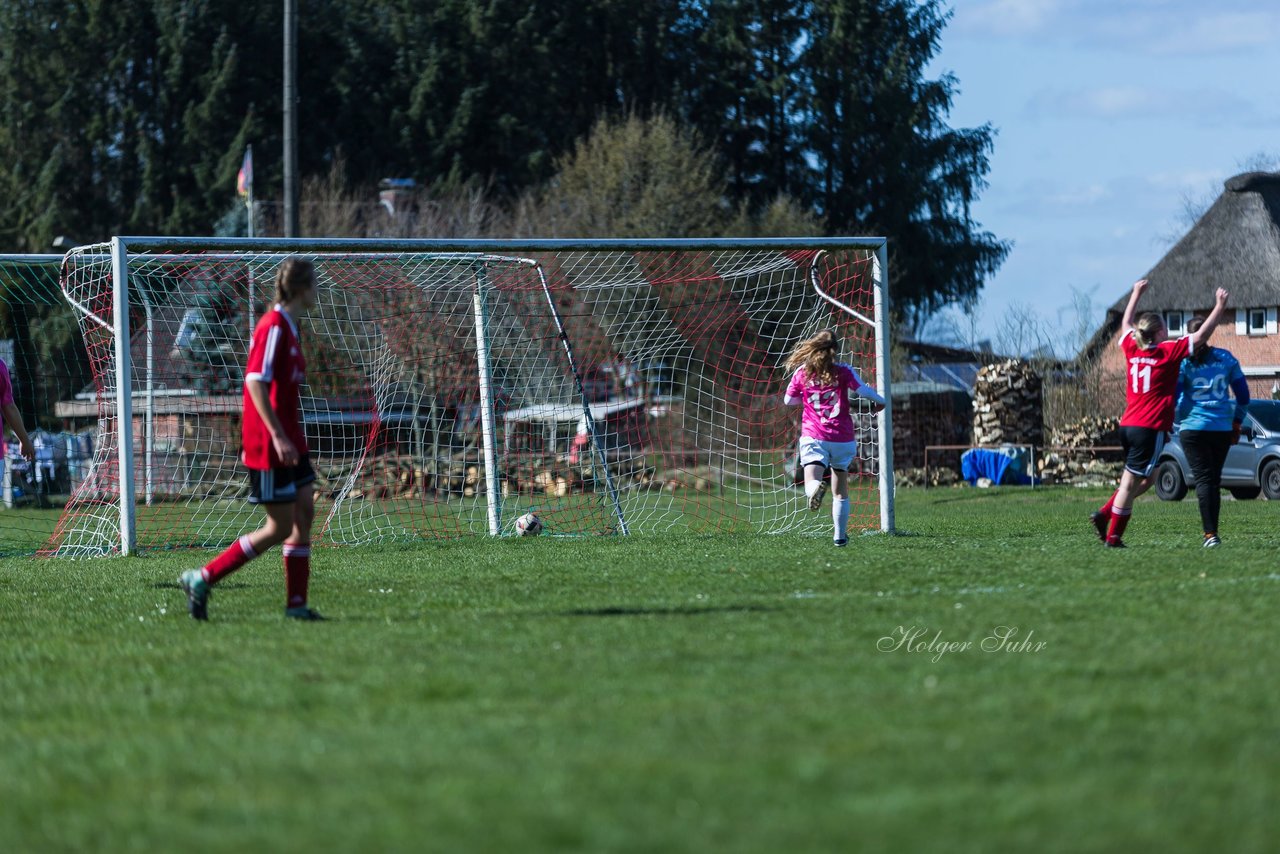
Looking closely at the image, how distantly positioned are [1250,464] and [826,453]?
12.2 meters

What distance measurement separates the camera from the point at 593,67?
44656 mm

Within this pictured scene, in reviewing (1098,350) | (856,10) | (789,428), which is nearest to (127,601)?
(789,428)

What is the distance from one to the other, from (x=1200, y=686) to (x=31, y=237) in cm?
4121

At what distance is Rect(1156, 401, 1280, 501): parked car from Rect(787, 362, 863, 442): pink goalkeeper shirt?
11113 millimetres

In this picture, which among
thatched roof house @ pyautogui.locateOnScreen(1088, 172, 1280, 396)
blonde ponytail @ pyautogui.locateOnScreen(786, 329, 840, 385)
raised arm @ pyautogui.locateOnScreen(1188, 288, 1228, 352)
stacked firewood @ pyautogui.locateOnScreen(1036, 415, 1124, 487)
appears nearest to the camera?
raised arm @ pyautogui.locateOnScreen(1188, 288, 1228, 352)

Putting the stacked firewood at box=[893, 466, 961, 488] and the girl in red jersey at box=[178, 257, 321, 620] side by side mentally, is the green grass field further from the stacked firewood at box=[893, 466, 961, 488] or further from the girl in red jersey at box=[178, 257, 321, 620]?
the stacked firewood at box=[893, 466, 961, 488]

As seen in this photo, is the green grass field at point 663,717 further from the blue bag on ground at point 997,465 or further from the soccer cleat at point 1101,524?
the blue bag on ground at point 997,465

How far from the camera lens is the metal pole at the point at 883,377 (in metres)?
13.5

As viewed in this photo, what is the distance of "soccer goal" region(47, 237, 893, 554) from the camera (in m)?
14.0

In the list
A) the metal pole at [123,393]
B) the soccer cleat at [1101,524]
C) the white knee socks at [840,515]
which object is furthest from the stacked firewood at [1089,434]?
the metal pole at [123,393]

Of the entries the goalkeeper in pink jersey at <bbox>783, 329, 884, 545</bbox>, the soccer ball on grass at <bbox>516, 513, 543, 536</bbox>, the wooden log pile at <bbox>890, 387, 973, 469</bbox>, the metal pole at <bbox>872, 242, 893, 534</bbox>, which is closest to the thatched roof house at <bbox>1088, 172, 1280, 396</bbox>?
the wooden log pile at <bbox>890, 387, 973, 469</bbox>

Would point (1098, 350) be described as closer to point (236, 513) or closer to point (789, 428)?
point (789, 428)

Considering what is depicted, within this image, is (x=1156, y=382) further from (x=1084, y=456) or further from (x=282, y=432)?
(x=1084, y=456)

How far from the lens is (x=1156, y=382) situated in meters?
10.8
